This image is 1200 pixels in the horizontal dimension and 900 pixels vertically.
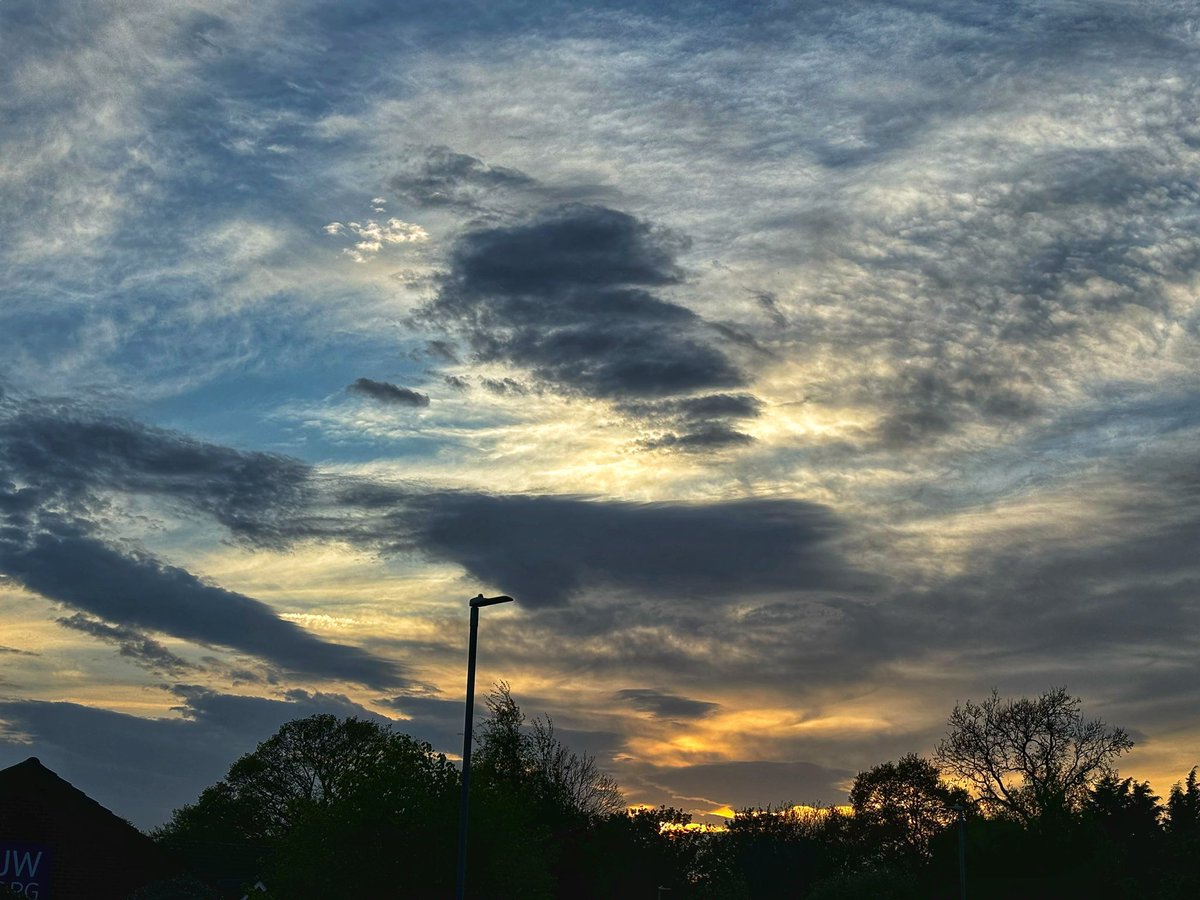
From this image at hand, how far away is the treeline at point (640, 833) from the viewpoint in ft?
148

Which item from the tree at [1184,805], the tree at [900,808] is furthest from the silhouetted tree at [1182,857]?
the tree at [900,808]

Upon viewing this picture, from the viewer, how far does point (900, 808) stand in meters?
114

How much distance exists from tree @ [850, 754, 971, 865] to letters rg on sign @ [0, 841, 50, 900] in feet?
255

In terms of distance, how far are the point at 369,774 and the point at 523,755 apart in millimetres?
40027

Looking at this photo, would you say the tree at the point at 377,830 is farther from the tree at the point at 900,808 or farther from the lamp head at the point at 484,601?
the tree at the point at 900,808

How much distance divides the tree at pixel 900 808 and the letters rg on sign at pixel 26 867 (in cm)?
7781

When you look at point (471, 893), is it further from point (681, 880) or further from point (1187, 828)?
point (681, 880)

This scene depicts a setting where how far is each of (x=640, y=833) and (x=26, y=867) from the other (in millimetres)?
75426

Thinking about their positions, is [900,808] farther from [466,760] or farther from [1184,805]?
[466,760]

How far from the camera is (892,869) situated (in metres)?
95.5

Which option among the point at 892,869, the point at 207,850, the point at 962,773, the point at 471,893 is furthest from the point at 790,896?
the point at 471,893

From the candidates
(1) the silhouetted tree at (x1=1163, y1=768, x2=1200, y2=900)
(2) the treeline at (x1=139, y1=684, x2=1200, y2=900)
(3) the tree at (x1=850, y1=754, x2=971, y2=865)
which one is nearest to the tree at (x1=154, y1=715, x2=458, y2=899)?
(2) the treeline at (x1=139, y1=684, x2=1200, y2=900)

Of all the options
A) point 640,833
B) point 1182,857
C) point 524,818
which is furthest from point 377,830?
point 640,833

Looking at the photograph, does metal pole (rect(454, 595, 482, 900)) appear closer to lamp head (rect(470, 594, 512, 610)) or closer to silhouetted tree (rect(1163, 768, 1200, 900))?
lamp head (rect(470, 594, 512, 610))
